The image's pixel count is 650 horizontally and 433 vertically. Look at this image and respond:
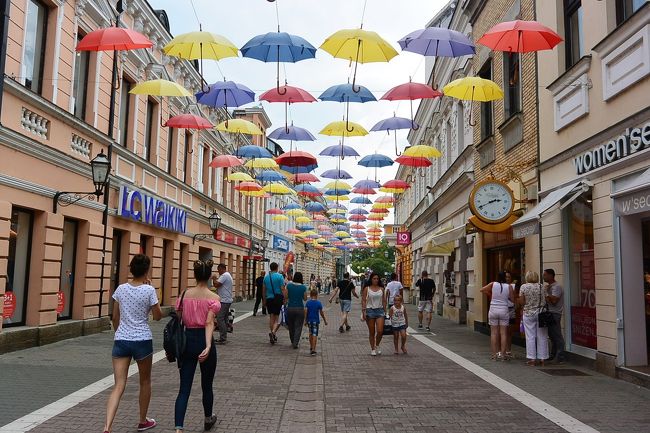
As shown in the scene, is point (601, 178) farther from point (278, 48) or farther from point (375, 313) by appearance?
point (278, 48)

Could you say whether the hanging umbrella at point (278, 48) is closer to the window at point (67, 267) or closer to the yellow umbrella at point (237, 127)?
the yellow umbrella at point (237, 127)

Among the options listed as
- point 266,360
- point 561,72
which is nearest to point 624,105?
point 561,72

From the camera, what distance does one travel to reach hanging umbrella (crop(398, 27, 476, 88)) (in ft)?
34.4

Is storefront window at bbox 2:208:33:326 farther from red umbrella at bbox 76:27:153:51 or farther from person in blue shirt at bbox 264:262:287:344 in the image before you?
person in blue shirt at bbox 264:262:287:344

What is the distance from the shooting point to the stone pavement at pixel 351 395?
250 inches

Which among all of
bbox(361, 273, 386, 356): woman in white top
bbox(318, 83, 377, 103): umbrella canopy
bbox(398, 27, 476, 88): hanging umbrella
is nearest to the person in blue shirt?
bbox(361, 273, 386, 356): woman in white top

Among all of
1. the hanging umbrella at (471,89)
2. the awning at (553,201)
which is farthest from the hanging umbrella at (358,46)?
the awning at (553,201)

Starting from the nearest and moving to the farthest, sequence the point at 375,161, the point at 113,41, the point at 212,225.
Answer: the point at 113,41 → the point at 375,161 → the point at 212,225

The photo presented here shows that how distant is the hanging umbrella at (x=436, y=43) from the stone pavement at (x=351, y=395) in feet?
18.3

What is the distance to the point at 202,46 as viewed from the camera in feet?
36.6

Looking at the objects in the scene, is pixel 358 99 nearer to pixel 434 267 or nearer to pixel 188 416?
pixel 188 416

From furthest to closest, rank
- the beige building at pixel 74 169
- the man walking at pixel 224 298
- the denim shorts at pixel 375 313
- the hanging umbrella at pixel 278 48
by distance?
the man walking at pixel 224 298 < the denim shorts at pixel 375 313 < the beige building at pixel 74 169 < the hanging umbrella at pixel 278 48

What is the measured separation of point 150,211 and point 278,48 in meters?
8.82

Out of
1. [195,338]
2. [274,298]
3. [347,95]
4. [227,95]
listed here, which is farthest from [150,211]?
[195,338]
